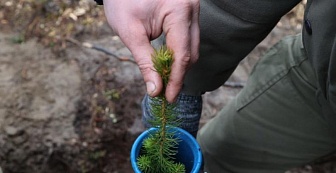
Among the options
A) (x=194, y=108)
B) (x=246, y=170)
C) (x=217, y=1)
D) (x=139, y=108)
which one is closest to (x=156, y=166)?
(x=194, y=108)

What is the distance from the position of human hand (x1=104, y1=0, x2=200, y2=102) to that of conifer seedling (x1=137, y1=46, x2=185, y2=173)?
3 centimetres

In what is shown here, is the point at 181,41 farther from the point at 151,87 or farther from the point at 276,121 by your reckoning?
the point at 276,121

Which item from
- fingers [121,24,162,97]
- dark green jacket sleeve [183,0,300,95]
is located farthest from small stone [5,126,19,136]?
fingers [121,24,162,97]

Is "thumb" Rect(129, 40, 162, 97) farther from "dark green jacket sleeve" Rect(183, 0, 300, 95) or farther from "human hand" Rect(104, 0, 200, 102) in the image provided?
"dark green jacket sleeve" Rect(183, 0, 300, 95)

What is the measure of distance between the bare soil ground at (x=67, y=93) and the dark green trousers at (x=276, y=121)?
619 millimetres

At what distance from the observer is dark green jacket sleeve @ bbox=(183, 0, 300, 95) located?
1.25m

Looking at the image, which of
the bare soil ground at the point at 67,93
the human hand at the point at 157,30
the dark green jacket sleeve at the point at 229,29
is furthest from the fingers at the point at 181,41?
the bare soil ground at the point at 67,93

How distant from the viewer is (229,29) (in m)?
1.28

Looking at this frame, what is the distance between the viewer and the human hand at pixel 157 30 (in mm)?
1036

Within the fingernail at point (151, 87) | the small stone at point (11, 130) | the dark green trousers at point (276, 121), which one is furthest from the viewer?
the small stone at point (11, 130)

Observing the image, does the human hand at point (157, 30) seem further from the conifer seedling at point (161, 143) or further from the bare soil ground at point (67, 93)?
the bare soil ground at point (67, 93)

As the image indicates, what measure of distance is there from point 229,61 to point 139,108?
44.6 inches

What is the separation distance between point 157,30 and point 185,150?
1.05 ft

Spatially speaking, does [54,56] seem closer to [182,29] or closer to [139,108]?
[139,108]
